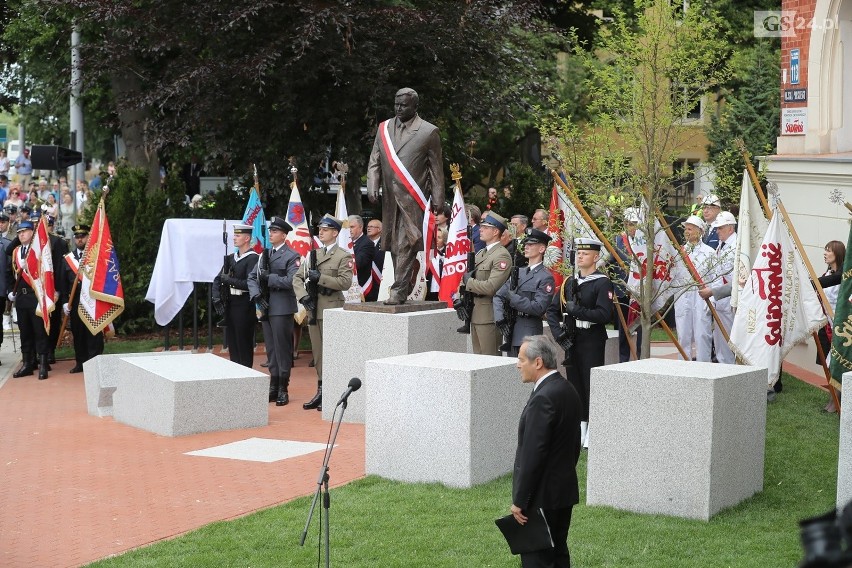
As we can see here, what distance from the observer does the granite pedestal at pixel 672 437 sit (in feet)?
29.1

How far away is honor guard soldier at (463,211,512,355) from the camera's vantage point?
12945mm

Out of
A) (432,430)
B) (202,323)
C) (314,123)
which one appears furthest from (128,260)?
(432,430)

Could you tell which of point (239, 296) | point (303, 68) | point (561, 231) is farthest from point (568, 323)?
point (303, 68)

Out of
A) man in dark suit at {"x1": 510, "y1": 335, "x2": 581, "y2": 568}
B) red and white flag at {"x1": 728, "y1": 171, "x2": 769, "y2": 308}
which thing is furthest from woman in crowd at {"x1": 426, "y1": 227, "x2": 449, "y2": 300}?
man in dark suit at {"x1": 510, "y1": 335, "x2": 581, "y2": 568}

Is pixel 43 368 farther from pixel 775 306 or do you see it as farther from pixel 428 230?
pixel 775 306

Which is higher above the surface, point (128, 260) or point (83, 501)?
point (128, 260)

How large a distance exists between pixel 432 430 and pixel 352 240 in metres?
7.52

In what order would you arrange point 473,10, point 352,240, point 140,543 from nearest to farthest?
1. point 140,543
2. point 352,240
3. point 473,10

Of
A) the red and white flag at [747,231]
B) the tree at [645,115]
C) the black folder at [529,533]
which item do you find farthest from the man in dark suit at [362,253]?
the black folder at [529,533]

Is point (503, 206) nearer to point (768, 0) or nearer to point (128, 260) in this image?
point (128, 260)

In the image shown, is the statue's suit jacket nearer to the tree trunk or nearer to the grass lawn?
the grass lawn

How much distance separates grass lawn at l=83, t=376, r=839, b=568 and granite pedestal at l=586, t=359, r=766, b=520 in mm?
147

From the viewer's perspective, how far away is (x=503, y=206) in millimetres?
22828

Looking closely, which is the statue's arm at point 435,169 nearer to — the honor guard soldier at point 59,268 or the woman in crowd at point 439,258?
the woman in crowd at point 439,258
